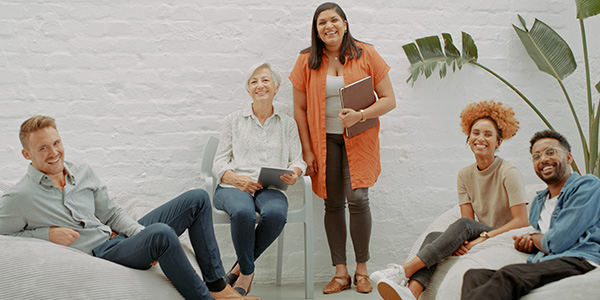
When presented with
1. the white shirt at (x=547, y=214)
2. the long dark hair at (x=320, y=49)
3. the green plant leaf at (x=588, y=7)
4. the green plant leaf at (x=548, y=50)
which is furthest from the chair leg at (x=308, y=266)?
the green plant leaf at (x=588, y=7)

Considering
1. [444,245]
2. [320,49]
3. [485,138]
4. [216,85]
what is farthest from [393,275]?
[216,85]

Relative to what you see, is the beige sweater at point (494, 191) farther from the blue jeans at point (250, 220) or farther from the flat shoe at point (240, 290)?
the flat shoe at point (240, 290)

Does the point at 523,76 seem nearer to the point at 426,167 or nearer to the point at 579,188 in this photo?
the point at 426,167

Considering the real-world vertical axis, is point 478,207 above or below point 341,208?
above

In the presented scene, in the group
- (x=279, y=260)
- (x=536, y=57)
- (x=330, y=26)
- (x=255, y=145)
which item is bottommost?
(x=279, y=260)

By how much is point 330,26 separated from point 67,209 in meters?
1.68

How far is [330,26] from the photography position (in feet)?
10.3

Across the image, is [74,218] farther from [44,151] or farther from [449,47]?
[449,47]

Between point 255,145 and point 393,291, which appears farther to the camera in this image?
point 255,145

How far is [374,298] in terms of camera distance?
3.04 metres

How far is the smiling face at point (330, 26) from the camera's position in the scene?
3146 millimetres

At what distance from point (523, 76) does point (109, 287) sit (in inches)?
117

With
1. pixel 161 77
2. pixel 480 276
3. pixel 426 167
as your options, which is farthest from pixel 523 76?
pixel 161 77

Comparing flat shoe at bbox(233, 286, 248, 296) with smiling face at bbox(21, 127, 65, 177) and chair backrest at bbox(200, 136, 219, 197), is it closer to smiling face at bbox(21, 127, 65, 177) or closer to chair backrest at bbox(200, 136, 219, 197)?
chair backrest at bbox(200, 136, 219, 197)
